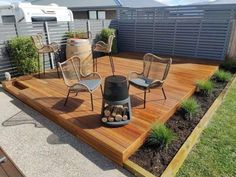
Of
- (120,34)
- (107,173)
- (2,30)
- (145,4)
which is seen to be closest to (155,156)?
(107,173)

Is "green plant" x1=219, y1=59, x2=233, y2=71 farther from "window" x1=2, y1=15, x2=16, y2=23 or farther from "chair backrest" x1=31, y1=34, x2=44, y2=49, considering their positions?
"window" x1=2, y1=15, x2=16, y2=23

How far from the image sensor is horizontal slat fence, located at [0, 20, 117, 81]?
4871 mm

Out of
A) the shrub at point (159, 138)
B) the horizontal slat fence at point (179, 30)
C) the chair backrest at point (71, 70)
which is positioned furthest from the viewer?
the horizontal slat fence at point (179, 30)

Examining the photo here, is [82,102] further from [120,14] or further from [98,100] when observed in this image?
[120,14]

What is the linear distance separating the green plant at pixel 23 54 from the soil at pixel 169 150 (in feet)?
12.3

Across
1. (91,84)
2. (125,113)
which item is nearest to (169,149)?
(125,113)

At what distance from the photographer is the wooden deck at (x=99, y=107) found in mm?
2543

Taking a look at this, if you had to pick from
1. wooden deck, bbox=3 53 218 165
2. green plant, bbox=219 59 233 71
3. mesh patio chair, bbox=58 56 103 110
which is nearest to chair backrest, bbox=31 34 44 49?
wooden deck, bbox=3 53 218 165

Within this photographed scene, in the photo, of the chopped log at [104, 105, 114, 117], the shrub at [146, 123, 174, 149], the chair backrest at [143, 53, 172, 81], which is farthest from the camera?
the chair backrest at [143, 53, 172, 81]

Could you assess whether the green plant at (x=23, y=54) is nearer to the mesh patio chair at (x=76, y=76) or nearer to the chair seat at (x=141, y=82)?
the mesh patio chair at (x=76, y=76)

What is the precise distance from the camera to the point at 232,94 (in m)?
4.24

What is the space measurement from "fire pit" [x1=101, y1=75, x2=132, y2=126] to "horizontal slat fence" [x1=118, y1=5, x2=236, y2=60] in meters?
4.80

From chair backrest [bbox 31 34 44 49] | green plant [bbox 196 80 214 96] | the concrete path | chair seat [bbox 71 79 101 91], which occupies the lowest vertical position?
the concrete path

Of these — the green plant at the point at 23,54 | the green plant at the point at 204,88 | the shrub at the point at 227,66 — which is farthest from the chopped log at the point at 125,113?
the shrub at the point at 227,66
